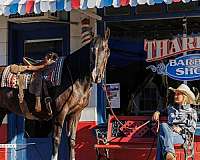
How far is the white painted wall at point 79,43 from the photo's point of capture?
28.9 feet

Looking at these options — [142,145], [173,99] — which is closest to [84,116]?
[142,145]

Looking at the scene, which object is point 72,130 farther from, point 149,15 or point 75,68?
point 149,15

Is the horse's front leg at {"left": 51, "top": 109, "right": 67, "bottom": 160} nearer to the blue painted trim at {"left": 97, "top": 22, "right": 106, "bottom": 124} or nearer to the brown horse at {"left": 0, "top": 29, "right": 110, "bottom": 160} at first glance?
the brown horse at {"left": 0, "top": 29, "right": 110, "bottom": 160}

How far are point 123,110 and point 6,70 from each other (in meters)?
2.14

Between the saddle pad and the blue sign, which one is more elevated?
the blue sign

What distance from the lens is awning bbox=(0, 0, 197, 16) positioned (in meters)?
7.36

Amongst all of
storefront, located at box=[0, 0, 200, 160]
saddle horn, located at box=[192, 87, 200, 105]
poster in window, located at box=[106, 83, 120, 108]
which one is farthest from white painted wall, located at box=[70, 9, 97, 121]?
saddle horn, located at box=[192, 87, 200, 105]

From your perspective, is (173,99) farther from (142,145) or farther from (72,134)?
(72,134)

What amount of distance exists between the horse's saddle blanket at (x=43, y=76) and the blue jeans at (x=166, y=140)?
1.68 metres

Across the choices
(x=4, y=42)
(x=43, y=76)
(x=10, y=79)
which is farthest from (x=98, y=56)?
(x=4, y=42)

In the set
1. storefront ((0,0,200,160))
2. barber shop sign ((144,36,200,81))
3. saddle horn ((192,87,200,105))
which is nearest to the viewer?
saddle horn ((192,87,200,105))

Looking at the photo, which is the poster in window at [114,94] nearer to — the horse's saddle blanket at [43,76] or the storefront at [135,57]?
the storefront at [135,57]

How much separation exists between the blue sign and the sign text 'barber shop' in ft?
0.42

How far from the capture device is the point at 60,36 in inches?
363
